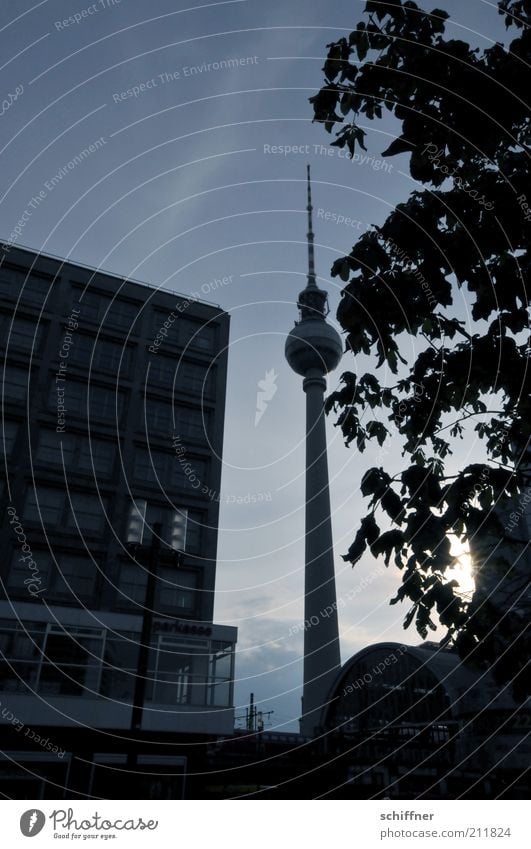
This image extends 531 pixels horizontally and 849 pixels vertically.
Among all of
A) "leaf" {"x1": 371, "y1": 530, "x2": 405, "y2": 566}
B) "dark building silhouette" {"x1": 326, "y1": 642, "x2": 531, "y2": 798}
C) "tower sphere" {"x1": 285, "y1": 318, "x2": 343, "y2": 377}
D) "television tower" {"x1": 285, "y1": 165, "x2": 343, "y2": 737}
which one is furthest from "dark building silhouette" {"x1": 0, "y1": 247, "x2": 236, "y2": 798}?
"tower sphere" {"x1": 285, "y1": 318, "x2": 343, "y2": 377}

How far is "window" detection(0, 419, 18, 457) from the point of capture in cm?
3423

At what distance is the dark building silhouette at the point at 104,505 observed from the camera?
2375cm

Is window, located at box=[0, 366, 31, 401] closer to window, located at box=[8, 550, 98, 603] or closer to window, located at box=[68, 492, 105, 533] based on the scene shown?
window, located at box=[68, 492, 105, 533]

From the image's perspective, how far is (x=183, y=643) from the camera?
Result: 90.6ft

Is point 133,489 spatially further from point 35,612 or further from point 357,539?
point 357,539

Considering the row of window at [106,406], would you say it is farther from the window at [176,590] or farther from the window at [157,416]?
the window at [176,590]

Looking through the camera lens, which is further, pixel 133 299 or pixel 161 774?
pixel 133 299

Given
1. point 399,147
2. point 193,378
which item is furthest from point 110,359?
point 399,147

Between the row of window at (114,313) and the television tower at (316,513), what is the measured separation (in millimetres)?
10805

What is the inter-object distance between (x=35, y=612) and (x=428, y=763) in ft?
65.6

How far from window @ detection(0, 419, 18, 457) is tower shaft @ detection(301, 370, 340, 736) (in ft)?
118

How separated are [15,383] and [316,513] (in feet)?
137

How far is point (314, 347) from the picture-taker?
81.0 m
